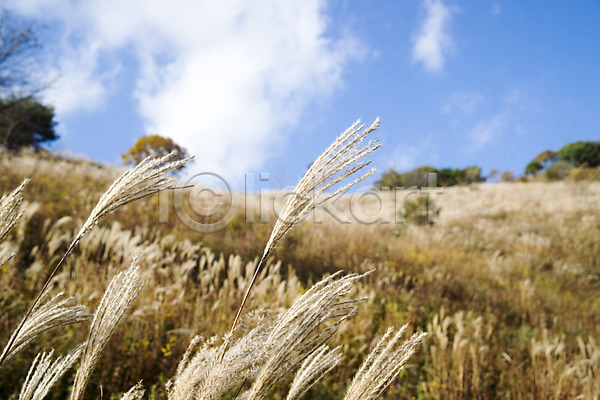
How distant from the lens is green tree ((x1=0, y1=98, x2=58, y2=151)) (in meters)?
16.3

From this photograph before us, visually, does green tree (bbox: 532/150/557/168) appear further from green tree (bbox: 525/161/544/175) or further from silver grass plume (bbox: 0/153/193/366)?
silver grass plume (bbox: 0/153/193/366)

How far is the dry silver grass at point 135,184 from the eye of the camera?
0.90 metres

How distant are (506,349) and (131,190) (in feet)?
17.1

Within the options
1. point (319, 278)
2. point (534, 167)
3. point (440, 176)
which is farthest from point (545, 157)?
point (319, 278)

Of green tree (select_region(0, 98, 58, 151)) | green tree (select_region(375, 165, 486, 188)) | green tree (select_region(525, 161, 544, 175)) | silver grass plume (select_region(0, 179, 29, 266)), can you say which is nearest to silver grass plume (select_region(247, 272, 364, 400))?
silver grass plume (select_region(0, 179, 29, 266))

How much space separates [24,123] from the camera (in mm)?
21125

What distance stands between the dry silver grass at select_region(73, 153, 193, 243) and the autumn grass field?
0.24m

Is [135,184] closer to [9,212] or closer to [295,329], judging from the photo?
[9,212]

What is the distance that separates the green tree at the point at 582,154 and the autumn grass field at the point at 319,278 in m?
37.2

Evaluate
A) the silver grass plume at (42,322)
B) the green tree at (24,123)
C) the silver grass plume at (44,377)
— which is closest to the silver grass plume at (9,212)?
the silver grass plume at (42,322)

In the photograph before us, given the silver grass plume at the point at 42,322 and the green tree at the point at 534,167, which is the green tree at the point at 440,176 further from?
the silver grass plume at the point at 42,322

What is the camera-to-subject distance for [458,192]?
102 ft

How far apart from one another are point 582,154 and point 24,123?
2169 inches

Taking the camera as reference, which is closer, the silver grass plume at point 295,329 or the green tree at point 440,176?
the silver grass plume at point 295,329
